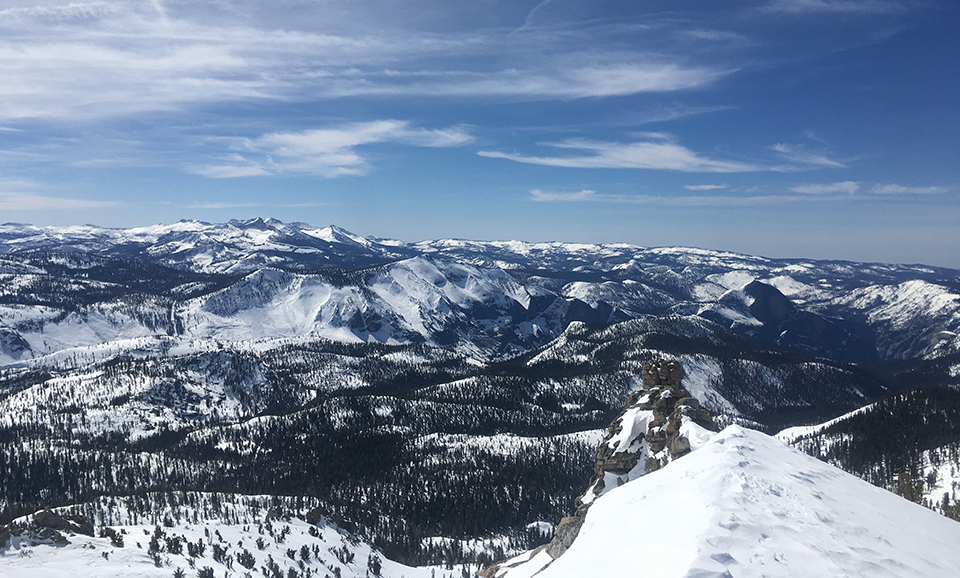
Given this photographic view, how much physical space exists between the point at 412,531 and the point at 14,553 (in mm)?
86097

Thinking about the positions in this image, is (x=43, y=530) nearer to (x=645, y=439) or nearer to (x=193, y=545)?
(x=193, y=545)

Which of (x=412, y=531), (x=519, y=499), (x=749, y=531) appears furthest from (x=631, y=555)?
(x=519, y=499)

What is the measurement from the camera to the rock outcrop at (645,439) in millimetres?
52634

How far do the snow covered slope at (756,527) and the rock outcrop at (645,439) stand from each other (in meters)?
10.8

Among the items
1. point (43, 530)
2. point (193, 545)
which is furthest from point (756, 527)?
point (43, 530)

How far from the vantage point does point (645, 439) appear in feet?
221

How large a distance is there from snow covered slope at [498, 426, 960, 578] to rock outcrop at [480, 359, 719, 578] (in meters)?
10.8

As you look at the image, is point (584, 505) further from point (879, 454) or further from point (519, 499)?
point (879, 454)

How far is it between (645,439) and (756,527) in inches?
1595

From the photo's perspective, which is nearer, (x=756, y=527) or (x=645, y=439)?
(x=756, y=527)

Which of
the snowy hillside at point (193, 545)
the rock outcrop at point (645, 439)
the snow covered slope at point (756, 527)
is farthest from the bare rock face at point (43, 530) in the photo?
the snow covered slope at point (756, 527)

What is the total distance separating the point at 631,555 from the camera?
98.5 ft

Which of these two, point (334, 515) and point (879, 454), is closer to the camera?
point (334, 515)

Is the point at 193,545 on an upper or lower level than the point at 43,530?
lower
